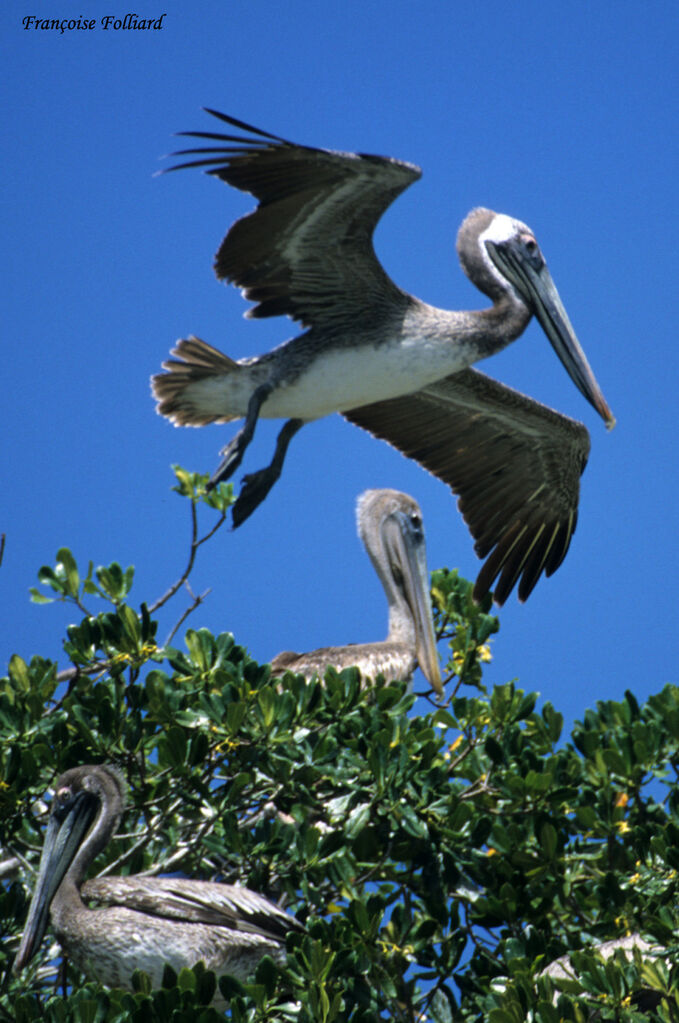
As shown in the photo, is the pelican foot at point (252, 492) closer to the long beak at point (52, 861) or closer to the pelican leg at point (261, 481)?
the pelican leg at point (261, 481)

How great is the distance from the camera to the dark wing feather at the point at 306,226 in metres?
5.59

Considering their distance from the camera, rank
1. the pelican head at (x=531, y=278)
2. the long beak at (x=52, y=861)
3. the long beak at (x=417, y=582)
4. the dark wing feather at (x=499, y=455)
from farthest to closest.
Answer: the dark wing feather at (x=499, y=455), the pelican head at (x=531, y=278), the long beak at (x=417, y=582), the long beak at (x=52, y=861)

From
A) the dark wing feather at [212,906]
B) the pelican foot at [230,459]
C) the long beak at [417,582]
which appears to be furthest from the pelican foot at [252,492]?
the dark wing feather at [212,906]

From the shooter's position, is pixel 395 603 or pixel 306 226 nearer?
pixel 306 226

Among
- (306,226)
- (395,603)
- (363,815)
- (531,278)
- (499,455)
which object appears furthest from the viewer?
(499,455)

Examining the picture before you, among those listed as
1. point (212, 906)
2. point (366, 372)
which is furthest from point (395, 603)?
point (212, 906)

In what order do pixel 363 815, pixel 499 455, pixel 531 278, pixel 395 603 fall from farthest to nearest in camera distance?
pixel 499 455 → pixel 395 603 → pixel 531 278 → pixel 363 815

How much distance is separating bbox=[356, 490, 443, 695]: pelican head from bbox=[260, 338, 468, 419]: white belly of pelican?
1304 millimetres

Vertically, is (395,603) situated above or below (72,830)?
above

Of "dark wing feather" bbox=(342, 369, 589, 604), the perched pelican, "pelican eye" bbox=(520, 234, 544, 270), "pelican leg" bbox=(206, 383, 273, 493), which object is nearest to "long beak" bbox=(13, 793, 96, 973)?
the perched pelican

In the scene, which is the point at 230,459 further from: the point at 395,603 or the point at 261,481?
the point at 395,603

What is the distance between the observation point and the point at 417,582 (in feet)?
24.7

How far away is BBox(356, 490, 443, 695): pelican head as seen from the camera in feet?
22.8

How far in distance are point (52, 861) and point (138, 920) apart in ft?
1.56
